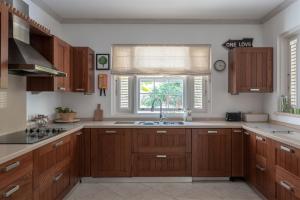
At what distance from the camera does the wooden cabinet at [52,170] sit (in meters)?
2.64

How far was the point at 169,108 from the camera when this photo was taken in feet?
16.3

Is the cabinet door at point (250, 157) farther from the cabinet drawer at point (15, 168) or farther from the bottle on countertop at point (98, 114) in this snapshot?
the cabinet drawer at point (15, 168)

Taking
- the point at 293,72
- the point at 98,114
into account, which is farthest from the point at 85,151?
the point at 293,72

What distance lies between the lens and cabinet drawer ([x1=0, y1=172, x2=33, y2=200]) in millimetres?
2012

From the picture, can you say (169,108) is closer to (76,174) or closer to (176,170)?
(176,170)

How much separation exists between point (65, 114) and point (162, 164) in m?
1.61

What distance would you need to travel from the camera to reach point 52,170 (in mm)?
3016

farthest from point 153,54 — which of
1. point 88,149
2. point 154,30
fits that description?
point 88,149

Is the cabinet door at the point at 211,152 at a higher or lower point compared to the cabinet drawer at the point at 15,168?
lower

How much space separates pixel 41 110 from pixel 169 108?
2013 mm

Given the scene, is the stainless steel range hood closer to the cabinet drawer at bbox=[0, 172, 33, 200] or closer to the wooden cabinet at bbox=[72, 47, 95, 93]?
the cabinet drawer at bbox=[0, 172, 33, 200]

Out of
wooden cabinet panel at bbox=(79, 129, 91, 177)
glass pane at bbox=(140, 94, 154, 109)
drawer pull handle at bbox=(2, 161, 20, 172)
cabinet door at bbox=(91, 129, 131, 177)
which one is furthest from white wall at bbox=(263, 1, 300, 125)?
drawer pull handle at bbox=(2, 161, 20, 172)

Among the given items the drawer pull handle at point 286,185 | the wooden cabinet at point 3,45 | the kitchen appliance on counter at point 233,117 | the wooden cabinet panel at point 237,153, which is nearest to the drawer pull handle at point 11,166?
the wooden cabinet at point 3,45

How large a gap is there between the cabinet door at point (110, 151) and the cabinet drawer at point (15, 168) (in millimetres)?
1754
